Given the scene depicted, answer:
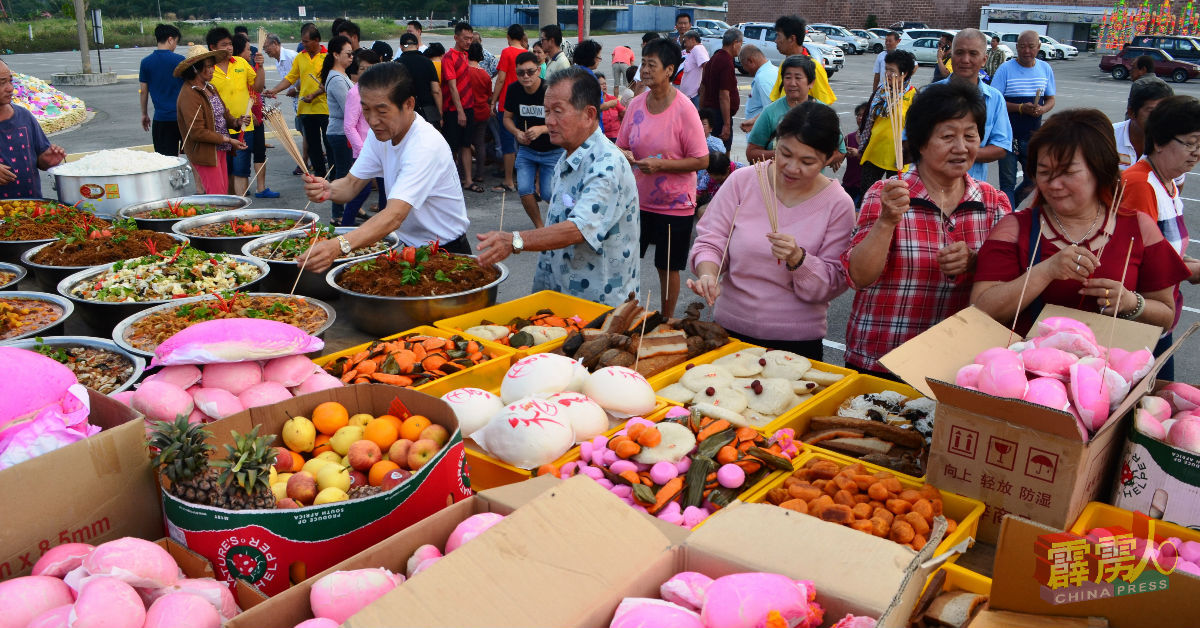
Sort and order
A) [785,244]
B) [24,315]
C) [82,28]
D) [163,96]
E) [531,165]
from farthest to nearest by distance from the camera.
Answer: [82,28] < [163,96] < [531,165] < [24,315] < [785,244]

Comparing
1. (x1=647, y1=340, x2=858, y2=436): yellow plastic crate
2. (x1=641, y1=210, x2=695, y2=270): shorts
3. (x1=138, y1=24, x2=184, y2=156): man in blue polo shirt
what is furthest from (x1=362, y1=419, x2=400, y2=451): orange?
(x1=138, y1=24, x2=184, y2=156): man in blue polo shirt

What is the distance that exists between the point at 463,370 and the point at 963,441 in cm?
148

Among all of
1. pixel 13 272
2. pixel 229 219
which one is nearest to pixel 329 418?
pixel 13 272

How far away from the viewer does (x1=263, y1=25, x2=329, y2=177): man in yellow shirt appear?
905cm

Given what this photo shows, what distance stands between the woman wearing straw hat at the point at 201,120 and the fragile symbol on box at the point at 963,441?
5.73m

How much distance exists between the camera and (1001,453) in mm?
1798

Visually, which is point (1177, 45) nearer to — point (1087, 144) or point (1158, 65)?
point (1158, 65)

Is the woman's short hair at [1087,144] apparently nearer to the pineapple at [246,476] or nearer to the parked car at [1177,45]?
the pineapple at [246,476]

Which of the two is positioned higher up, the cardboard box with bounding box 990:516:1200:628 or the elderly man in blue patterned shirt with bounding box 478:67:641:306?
the elderly man in blue patterned shirt with bounding box 478:67:641:306

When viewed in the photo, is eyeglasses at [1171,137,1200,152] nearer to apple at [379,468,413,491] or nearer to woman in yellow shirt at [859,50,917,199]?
woman in yellow shirt at [859,50,917,199]

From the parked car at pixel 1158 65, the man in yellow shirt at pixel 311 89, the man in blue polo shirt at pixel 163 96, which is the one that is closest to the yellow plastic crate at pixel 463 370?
the man in blue polo shirt at pixel 163 96

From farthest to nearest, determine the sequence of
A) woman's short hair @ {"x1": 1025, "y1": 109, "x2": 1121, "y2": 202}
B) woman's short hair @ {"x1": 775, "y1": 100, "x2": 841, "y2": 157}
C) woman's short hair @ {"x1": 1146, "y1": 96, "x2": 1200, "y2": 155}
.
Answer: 1. woman's short hair @ {"x1": 1146, "y1": 96, "x2": 1200, "y2": 155}
2. woman's short hair @ {"x1": 775, "y1": 100, "x2": 841, "y2": 157}
3. woman's short hair @ {"x1": 1025, "y1": 109, "x2": 1121, "y2": 202}

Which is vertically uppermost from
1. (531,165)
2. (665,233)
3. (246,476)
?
(531,165)

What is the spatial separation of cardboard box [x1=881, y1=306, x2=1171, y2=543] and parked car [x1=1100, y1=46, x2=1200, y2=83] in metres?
24.6
